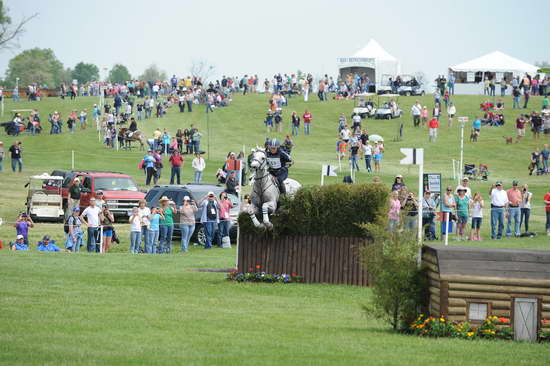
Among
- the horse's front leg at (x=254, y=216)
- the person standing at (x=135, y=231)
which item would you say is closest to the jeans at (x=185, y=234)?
the person standing at (x=135, y=231)

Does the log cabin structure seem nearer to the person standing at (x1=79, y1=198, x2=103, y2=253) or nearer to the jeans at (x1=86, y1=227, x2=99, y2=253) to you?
the person standing at (x1=79, y1=198, x2=103, y2=253)

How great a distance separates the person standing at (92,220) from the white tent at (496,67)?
49.4 meters

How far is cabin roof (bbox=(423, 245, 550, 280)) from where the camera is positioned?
12.9 meters

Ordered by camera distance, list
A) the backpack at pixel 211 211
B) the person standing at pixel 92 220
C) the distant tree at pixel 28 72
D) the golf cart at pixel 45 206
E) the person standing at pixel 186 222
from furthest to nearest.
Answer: the distant tree at pixel 28 72, the golf cart at pixel 45 206, the backpack at pixel 211 211, the person standing at pixel 186 222, the person standing at pixel 92 220

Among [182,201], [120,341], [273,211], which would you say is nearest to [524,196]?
[182,201]

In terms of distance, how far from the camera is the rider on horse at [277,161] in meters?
20.1

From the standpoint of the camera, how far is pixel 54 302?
15.2m

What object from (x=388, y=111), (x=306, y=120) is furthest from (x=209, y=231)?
(x=388, y=111)

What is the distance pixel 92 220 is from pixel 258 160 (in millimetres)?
7729

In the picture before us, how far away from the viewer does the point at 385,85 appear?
240ft

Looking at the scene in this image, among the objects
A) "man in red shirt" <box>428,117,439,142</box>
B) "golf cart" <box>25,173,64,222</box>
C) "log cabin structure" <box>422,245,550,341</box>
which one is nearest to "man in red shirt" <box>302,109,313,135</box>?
"man in red shirt" <box>428,117,439,142</box>

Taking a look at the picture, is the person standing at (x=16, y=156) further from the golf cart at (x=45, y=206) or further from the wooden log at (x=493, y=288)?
the wooden log at (x=493, y=288)

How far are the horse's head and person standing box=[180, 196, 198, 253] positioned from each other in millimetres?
7555

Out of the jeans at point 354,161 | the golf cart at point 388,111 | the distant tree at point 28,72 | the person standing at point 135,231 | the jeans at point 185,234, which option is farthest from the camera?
the distant tree at point 28,72
